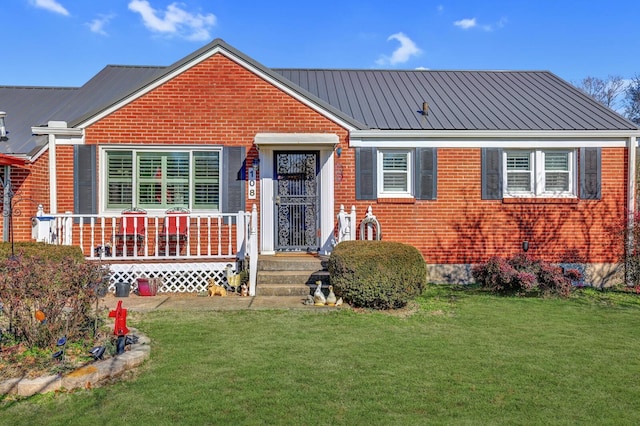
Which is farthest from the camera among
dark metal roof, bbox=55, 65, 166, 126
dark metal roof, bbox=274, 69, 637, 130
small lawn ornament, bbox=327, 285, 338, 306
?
dark metal roof, bbox=55, 65, 166, 126

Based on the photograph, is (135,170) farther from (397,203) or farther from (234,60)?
(397,203)

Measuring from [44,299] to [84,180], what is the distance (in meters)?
5.27

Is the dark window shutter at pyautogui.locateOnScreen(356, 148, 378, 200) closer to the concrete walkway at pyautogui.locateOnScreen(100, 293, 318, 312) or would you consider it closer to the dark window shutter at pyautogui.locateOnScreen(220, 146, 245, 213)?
the dark window shutter at pyautogui.locateOnScreen(220, 146, 245, 213)

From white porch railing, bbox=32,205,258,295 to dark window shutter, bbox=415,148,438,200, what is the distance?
357cm

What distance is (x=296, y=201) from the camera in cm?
990

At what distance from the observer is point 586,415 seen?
3615 mm

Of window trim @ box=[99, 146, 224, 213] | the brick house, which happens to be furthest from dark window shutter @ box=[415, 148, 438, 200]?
window trim @ box=[99, 146, 224, 213]

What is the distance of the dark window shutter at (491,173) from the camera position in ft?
32.5

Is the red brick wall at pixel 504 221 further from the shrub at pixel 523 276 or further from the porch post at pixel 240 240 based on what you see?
the porch post at pixel 240 240

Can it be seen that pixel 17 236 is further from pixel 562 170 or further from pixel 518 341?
pixel 562 170

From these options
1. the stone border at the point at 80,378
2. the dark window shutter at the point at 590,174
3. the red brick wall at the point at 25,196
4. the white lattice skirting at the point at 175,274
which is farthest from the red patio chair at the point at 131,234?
the dark window shutter at the point at 590,174

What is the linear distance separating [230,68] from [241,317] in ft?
18.2

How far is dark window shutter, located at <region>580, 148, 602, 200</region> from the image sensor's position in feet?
32.7

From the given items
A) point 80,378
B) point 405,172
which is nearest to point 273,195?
point 405,172
